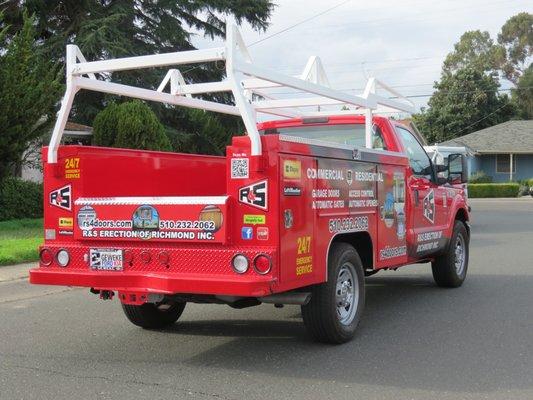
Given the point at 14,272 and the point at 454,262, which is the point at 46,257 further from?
A: the point at 14,272

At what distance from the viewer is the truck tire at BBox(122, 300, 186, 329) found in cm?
678

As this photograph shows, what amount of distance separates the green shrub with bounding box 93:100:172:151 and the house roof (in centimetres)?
3197

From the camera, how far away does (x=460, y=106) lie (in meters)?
56.8

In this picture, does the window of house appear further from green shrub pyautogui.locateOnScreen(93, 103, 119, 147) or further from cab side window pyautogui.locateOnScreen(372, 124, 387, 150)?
cab side window pyautogui.locateOnScreen(372, 124, 387, 150)

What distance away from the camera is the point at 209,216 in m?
5.20

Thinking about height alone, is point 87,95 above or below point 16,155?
above

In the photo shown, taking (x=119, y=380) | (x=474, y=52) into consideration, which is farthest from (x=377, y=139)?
(x=474, y=52)

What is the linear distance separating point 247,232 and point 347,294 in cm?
160

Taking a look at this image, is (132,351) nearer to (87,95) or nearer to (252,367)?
(252,367)

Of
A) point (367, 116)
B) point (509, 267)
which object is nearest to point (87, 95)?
point (509, 267)

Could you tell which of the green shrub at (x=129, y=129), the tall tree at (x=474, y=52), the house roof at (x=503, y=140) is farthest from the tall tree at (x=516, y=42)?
the green shrub at (x=129, y=129)

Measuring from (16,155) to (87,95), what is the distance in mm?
8818

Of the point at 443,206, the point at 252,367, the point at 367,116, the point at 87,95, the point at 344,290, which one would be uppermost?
the point at 87,95

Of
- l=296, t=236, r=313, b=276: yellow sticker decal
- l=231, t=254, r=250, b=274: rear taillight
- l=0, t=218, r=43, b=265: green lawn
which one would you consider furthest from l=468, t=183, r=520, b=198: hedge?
l=231, t=254, r=250, b=274: rear taillight
